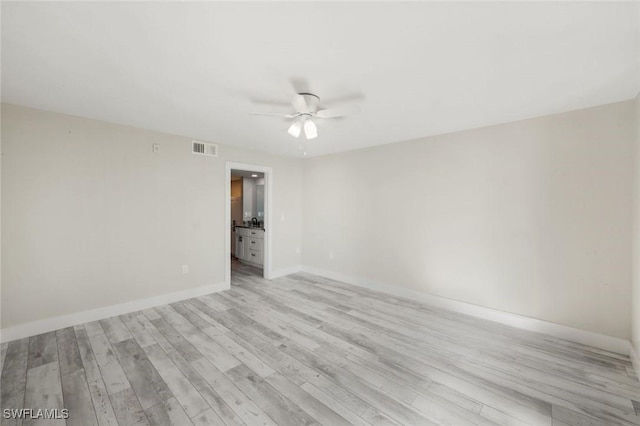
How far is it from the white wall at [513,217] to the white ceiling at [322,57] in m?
0.46

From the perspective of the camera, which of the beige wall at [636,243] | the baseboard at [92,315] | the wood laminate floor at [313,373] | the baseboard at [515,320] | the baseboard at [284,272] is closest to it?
the wood laminate floor at [313,373]

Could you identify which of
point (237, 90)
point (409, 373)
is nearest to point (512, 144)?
point (409, 373)

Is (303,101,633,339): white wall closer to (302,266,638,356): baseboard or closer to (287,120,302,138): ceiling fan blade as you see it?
(302,266,638,356): baseboard

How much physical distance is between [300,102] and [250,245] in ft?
14.9

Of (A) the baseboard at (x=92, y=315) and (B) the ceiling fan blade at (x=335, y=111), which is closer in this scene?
(B) the ceiling fan blade at (x=335, y=111)

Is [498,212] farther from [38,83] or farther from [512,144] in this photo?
[38,83]

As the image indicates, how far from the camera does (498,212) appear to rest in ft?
10.7

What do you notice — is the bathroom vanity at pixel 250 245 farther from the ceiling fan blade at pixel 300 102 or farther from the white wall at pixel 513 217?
the ceiling fan blade at pixel 300 102

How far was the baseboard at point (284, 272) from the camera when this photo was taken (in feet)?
16.9

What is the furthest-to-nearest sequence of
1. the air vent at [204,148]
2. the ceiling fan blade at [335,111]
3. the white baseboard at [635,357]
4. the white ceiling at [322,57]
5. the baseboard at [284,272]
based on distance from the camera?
the baseboard at [284,272] → the air vent at [204,148] → the ceiling fan blade at [335,111] → the white baseboard at [635,357] → the white ceiling at [322,57]

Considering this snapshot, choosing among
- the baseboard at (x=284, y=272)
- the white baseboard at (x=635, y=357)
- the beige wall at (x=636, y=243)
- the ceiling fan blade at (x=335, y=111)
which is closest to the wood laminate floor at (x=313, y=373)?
the white baseboard at (x=635, y=357)

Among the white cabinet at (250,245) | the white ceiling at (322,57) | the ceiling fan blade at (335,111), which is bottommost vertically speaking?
the white cabinet at (250,245)

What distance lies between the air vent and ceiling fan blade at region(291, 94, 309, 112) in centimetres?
238

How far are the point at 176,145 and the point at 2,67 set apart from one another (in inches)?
75.3
